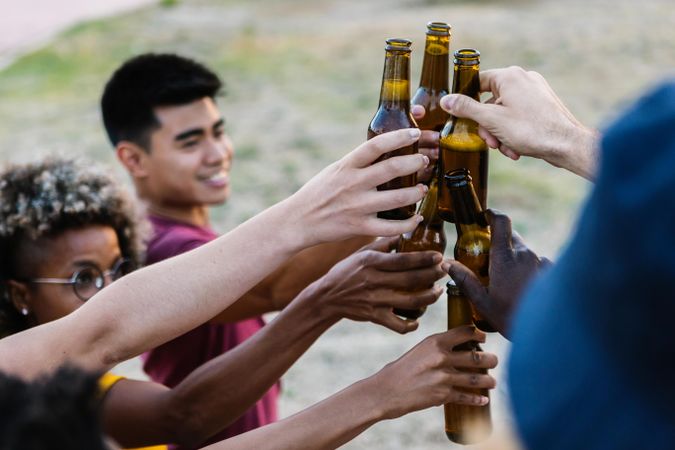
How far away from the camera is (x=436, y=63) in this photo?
7.38 feet

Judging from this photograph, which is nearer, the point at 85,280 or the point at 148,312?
the point at 148,312

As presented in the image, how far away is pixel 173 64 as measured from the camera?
3900mm

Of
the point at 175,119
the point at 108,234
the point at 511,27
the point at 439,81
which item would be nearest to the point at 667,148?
the point at 439,81

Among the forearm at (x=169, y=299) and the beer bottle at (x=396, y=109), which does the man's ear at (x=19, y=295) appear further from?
the beer bottle at (x=396, y=109)

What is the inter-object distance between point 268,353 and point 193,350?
84 cm

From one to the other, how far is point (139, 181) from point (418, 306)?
6.54ft

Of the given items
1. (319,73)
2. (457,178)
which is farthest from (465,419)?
(319,73)

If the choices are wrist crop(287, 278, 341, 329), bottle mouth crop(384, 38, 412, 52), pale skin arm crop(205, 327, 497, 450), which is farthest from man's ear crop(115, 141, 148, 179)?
pale skin arm crop(205, 327, 497, 450)

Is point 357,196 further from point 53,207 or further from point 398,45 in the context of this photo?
point 53,207

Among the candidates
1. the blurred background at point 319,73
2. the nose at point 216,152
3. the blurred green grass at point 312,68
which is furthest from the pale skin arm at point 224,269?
the blurred green grass at point 312,68

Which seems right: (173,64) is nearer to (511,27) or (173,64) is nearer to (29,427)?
(29,427)

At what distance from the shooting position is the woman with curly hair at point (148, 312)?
2.24 m

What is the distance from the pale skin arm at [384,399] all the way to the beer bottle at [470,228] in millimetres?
115

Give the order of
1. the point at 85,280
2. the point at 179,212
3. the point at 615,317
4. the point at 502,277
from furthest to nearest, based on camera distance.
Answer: the point at 179,212 < the point at 85,280 < the point at 502,277 < the point at 615,317
